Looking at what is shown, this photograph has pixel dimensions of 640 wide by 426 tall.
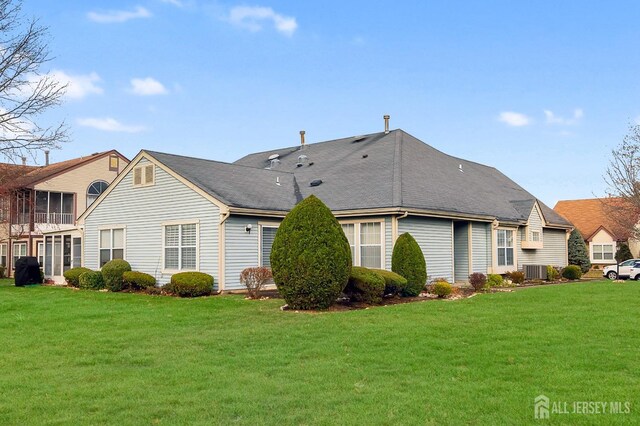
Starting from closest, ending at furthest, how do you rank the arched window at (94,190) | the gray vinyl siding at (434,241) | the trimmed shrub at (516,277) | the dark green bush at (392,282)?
the dark green bush at (392,282), the gray vinyl siding at (434,241), the trimmed shrub at (516,277), the arched window at (94,190)

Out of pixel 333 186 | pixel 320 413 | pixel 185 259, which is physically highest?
pixel 333 186

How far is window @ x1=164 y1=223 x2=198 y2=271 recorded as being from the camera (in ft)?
69.3

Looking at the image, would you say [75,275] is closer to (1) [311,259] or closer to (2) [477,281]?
(1) [311,259]

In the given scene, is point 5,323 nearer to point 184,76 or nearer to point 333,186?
point 184,76

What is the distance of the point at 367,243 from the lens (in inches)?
846

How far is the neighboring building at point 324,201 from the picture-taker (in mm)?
20719

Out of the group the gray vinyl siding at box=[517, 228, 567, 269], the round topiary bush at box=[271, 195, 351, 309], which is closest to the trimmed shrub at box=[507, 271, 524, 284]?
the gray vinyl siding at box=[517, 228, 567, 269]

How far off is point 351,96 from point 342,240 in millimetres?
7212

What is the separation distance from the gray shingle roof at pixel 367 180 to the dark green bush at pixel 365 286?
479cm

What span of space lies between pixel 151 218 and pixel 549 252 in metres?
22.0

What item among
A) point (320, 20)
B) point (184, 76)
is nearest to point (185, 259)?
point (184, 76)

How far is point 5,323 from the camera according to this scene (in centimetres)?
1368

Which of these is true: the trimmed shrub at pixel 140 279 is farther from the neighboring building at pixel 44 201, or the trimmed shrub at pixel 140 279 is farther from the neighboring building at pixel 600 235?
the neighboring building at pixel 600 235

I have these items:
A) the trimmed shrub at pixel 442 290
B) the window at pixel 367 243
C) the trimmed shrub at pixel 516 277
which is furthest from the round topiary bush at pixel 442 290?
the trimmed shrub at pixel 516 277
